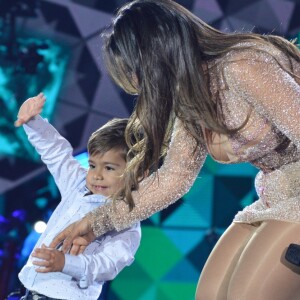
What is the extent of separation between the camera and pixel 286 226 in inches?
68.7

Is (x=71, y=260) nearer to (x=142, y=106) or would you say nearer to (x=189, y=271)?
(x=142, y=106)

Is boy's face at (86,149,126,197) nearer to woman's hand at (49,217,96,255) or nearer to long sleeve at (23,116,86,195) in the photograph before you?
long sleeve at (23,116,86,195)

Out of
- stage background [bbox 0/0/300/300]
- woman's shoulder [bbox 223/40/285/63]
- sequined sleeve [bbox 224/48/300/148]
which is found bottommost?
stage background [bbox 0/0/300/300]

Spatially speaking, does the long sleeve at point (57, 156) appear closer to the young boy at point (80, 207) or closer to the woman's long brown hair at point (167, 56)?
the young boy at point (80, 207)

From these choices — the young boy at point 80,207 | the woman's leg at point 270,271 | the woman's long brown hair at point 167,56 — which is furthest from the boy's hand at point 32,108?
the woman's leg at point 270,271

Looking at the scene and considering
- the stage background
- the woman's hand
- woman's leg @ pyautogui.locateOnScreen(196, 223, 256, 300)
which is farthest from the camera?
the stage background

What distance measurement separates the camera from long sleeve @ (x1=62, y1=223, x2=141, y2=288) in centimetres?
221

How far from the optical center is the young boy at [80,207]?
2.30m

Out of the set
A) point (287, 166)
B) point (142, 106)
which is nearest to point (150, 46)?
point (142, 106)

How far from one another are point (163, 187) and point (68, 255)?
1.26ft

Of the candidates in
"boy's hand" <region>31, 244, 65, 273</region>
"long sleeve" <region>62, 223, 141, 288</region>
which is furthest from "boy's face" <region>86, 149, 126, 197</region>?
"boy's hand" <region>31, 244, 65, 273</region>

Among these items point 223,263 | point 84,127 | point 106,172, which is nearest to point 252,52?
point 223,263

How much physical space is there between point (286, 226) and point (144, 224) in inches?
79.8

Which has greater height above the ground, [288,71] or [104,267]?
[288,71]
